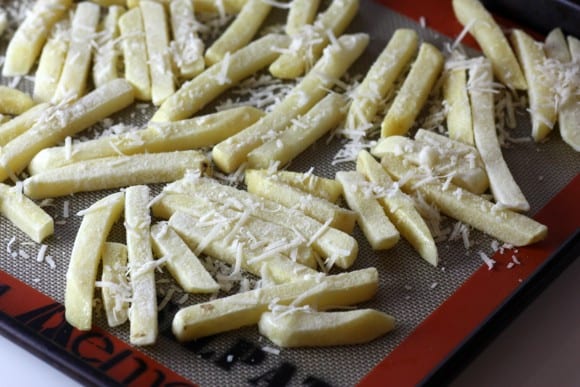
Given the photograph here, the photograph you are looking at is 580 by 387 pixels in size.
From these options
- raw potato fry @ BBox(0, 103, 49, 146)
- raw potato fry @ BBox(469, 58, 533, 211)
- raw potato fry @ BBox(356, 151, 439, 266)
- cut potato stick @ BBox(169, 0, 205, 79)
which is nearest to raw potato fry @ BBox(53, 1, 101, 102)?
raw potato fry @ BBox(0, 103, 49, 146)

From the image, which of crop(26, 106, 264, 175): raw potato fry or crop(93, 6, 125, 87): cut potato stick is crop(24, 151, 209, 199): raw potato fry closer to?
crop(26, 106, 264, 175): raw potato fry

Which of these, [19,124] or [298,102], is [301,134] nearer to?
[298,102]

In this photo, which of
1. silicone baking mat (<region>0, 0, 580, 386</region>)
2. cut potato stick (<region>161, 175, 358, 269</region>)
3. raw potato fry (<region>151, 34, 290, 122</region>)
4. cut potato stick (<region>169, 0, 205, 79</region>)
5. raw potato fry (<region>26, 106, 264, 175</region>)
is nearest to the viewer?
silicone baking mat (<region>0, 0, 580, 386</region>)

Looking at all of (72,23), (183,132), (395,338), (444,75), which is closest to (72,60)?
(72,23)

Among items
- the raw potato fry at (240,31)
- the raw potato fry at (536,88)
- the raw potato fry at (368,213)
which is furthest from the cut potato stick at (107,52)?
the raw potato fry at (536,88)

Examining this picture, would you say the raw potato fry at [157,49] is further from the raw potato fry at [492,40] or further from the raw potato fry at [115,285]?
the raw potato fry at [492,40]

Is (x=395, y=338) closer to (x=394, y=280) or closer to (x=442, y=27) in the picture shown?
(x=394, y=280)

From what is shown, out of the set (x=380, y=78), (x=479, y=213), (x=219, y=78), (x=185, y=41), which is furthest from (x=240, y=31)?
(x=479, y=213)
